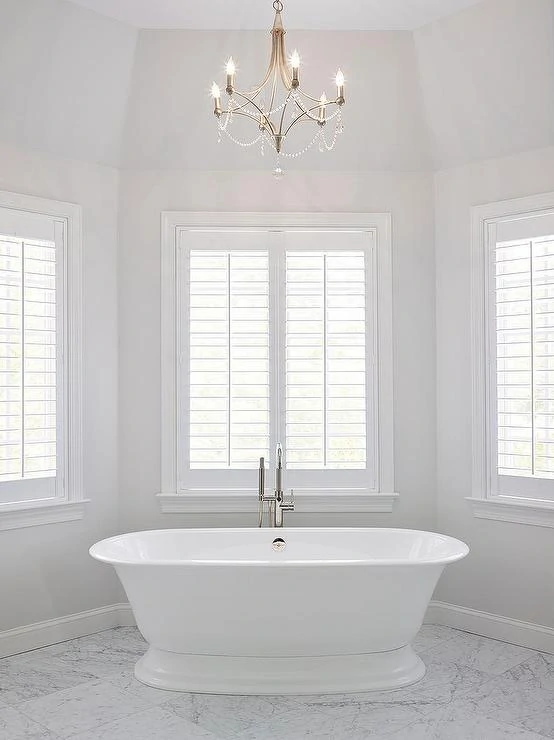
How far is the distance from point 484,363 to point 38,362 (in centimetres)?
243

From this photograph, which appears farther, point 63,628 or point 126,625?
point 126,625

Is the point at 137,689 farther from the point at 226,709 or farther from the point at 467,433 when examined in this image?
the point at 467,433

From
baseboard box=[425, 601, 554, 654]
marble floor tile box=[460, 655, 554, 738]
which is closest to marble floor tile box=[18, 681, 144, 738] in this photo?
marble floor tile box=[460, 655, 554, 738]

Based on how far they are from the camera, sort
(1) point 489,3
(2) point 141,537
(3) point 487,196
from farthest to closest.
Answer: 1. (3) point 487,196
2. (2) point 141,537
3. (1) point 489,3

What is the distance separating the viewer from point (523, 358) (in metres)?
3.91

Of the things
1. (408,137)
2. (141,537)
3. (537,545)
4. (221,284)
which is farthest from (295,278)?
(537,545)

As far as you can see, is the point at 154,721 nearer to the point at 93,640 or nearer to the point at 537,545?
the point at 93,640

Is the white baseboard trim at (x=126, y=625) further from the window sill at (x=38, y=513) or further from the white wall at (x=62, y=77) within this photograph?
the white wall at (x=62, y=77)

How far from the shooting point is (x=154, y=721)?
117 inches

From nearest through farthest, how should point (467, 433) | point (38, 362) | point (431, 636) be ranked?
1. point (38, 362)
2. point (431, 636)
3. point (467, 433)

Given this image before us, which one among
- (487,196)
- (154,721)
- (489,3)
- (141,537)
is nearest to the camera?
(154,721)

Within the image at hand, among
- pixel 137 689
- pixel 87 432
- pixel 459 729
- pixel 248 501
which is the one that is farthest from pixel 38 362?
pixel 459 729

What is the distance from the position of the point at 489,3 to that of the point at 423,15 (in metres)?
0.33

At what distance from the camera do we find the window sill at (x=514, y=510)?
149 inches
